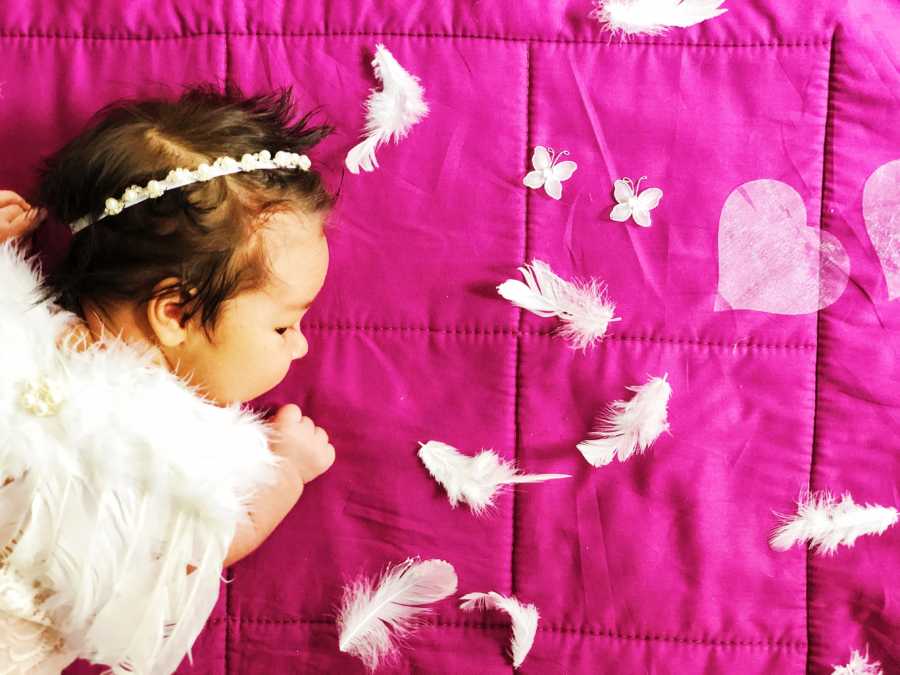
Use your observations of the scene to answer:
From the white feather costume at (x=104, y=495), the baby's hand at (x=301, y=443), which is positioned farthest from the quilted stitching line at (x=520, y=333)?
the white feather costume at (x=104, y=495)

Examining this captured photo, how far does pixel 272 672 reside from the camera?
4.06ft

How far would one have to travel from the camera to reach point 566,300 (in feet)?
3.97

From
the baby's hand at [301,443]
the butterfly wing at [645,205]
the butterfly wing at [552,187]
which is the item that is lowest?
the baby's hand at [301,443]

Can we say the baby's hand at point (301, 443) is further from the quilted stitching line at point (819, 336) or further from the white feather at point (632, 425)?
the quilted stitching line at point (819, 336)

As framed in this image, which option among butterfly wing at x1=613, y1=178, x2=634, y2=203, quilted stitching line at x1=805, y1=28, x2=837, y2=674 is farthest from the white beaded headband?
quilted stitching line at x1=805, y1=28, x2=837, y2=674

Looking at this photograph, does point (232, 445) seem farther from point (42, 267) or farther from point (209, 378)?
point (42, 267)

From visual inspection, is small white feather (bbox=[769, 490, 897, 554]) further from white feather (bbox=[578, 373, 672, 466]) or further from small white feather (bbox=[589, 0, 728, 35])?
small white feather (bbox=[589, 0, 728, 35])

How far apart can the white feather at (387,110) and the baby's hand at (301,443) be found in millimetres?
337

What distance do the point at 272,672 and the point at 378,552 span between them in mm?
216

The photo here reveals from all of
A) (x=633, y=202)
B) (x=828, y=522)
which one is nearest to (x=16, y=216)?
(x=633, y=202)

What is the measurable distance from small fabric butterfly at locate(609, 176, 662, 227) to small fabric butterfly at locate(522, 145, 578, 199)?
7 cm

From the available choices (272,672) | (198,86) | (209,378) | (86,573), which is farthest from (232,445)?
(198,86)

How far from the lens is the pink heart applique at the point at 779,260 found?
3.98ft

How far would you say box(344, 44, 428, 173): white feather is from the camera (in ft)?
4.02
